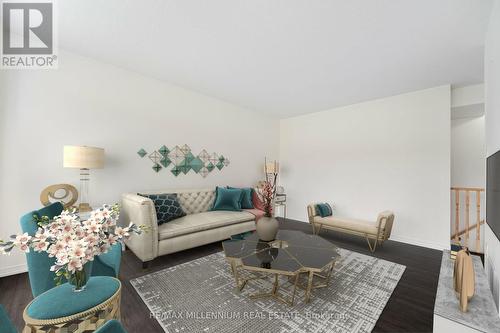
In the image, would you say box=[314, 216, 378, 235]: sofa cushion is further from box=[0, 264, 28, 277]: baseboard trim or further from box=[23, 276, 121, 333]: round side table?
box=[0, 264, 28, 277]: baseboard trim

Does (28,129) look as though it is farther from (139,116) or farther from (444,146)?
(444,146)

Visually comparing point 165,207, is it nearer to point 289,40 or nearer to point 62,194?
point 62,194

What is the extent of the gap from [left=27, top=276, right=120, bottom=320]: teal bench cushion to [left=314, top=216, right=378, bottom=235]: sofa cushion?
344 centimetres

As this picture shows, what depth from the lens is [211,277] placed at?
232 cm

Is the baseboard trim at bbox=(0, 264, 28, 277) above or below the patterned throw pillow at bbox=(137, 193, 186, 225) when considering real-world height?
below

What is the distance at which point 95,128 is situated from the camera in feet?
9.62

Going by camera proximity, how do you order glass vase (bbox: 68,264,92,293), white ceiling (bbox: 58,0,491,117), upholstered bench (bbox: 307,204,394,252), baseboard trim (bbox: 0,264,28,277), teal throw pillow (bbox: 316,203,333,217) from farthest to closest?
teal throw pillow (bbox: 316,203,333,217) → upholstered bench (bbox: 307,204,394,252) → baseboard trim (bbox: 0,264,28,277) → white ceiling (bbox: 58,0,491,117) → glass vase (bbox: 68,264,92,293)

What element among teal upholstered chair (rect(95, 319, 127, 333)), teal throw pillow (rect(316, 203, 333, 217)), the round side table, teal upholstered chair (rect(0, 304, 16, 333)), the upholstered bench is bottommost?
the upholstered bench

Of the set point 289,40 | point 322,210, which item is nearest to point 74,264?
point 289,40

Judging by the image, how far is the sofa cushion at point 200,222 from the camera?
274 cm

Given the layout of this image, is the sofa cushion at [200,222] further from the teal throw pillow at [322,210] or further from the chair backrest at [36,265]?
the teal throw pillow at [322,210]

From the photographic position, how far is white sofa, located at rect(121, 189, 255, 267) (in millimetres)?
2527

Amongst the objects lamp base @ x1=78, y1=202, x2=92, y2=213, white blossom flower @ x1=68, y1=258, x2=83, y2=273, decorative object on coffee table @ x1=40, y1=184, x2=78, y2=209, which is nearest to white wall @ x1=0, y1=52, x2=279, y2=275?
decorative object on coffee table @ x1=40, y1=184, x2=78, y2=209

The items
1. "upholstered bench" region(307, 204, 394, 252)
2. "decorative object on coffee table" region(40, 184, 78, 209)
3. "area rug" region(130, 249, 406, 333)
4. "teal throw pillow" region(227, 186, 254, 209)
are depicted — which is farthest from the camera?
"teal throw pillow" region(227, 186, 254, 209)
